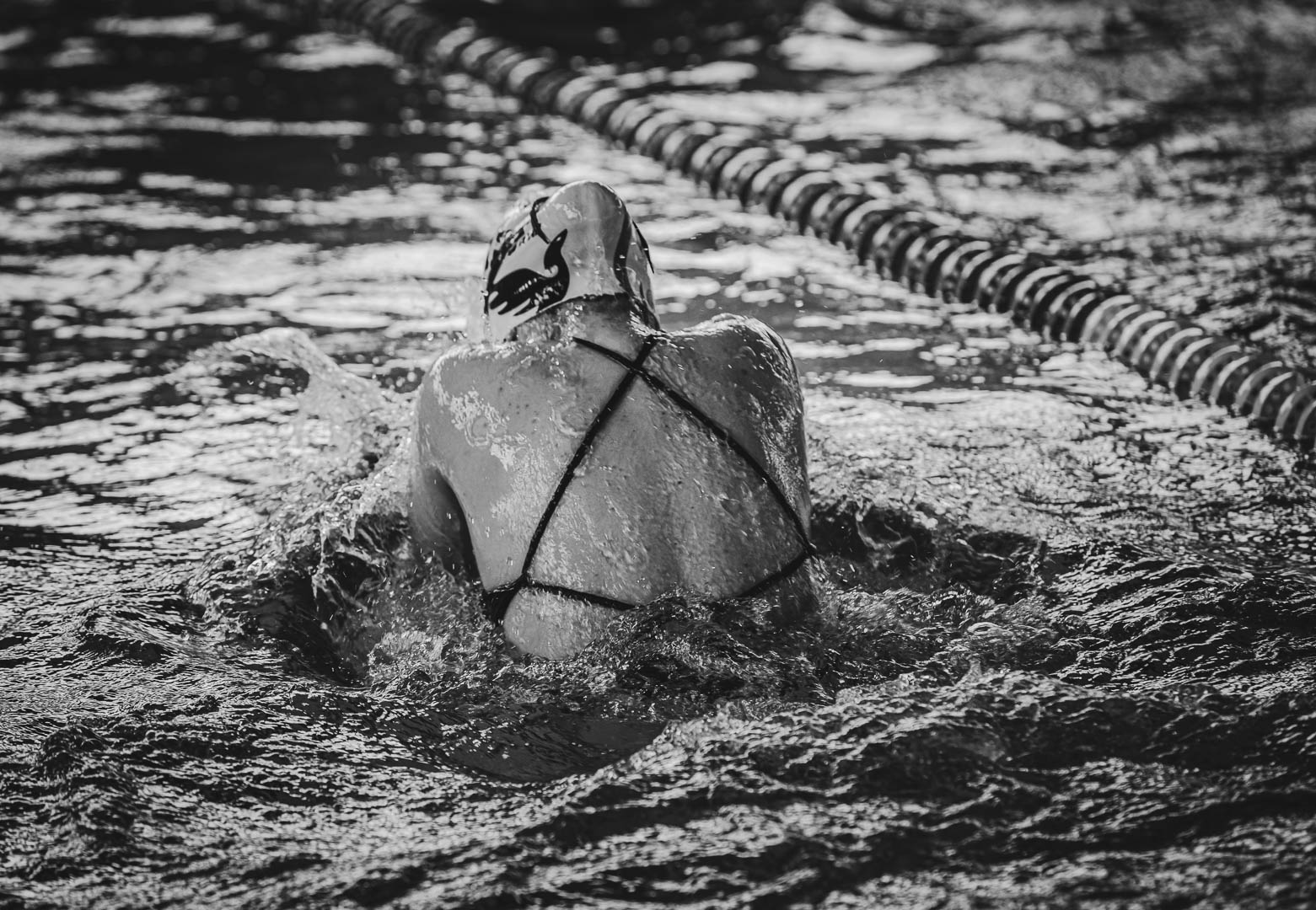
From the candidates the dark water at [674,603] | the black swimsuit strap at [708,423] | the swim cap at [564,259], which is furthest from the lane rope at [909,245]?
the swim cap at [564,259]

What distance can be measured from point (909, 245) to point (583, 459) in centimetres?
295

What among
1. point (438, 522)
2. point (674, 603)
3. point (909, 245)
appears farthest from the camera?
point (909, 245)

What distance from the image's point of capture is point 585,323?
2.81 metres

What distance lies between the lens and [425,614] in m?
3.05

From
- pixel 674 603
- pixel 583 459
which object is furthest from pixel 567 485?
pixel 674 603

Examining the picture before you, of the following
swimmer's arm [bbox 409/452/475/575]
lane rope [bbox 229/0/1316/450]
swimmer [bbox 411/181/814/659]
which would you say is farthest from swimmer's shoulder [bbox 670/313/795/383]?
lane rope [bbox 229/0/1316/450]

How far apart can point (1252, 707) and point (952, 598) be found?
653 mm

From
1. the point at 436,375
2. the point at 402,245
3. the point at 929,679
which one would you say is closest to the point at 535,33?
the point at 402,245

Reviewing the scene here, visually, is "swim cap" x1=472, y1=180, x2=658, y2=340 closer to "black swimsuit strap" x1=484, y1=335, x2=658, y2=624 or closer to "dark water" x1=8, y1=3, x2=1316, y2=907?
"black swimsuit strap" x1=484, y1=335, x2=658, y2=624

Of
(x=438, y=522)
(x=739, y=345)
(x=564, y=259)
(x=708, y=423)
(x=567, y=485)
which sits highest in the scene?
(x=564, y=259)

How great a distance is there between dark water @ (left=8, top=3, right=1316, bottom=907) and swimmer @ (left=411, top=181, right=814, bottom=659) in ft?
0.36

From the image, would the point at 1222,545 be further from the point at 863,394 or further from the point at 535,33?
the point at 535,33

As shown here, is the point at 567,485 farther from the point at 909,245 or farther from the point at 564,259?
the point at 909,245

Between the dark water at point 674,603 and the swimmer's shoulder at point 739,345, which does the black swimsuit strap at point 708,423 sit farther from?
the dark water at point 674,603
